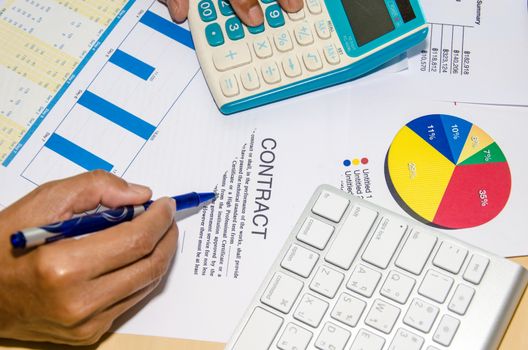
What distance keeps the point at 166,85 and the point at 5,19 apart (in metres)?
0.20

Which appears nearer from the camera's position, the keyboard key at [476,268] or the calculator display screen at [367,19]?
the keyboard key at [476,268]

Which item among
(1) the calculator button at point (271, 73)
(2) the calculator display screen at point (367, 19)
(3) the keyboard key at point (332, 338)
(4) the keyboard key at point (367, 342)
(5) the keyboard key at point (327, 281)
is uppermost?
(2) the calculator display screen at point (367, 19)

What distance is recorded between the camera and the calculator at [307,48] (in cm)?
64

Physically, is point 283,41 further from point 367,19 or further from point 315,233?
point 315,233

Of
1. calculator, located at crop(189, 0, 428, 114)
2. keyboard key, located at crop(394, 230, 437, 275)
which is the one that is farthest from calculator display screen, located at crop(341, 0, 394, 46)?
keyboard key, located at crop(394, 230, 437, 275)

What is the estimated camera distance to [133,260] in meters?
0.51

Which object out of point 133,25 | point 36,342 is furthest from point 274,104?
point 36,342

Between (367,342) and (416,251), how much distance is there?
83 millimetres

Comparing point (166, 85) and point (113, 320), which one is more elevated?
point (166, 85)

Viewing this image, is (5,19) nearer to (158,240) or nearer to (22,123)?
(22,123)

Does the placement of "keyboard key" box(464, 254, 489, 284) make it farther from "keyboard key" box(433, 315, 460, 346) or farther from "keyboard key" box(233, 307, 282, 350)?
"keyboard key" box(233, 307, 282, 350)

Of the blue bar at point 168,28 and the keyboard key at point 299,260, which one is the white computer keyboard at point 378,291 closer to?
the keyboard key at point 299,260

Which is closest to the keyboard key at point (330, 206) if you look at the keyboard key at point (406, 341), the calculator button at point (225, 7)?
the keyboard key at point (406, 341)

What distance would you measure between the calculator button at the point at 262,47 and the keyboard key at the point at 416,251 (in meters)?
0.22
